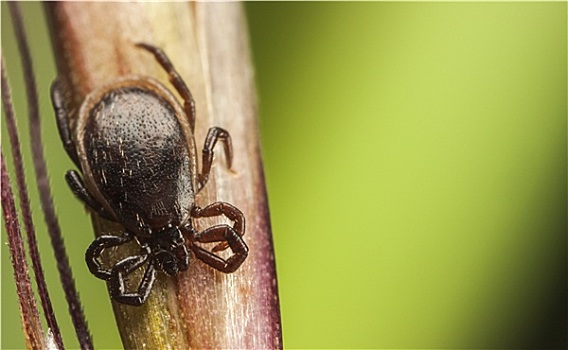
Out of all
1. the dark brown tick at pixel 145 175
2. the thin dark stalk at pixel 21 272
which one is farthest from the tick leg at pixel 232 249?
the thin dark stalk at pixel 21 272

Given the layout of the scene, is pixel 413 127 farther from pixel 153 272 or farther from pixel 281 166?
pixel 153 272

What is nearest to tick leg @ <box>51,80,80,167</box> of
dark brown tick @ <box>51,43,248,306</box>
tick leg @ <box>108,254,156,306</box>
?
dark brown tick @ <box>51,43,248,306</box>

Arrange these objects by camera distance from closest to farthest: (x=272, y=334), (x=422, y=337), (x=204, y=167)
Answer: (x=272, y=334) < (x=204, y=167) < (x=422, y=337)

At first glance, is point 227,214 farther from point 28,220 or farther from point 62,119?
point 62,119

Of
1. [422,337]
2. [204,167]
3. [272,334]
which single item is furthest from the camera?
[422,337]

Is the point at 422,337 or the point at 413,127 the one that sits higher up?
the point at 413,127

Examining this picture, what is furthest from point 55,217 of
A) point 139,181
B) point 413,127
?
point 413,127
